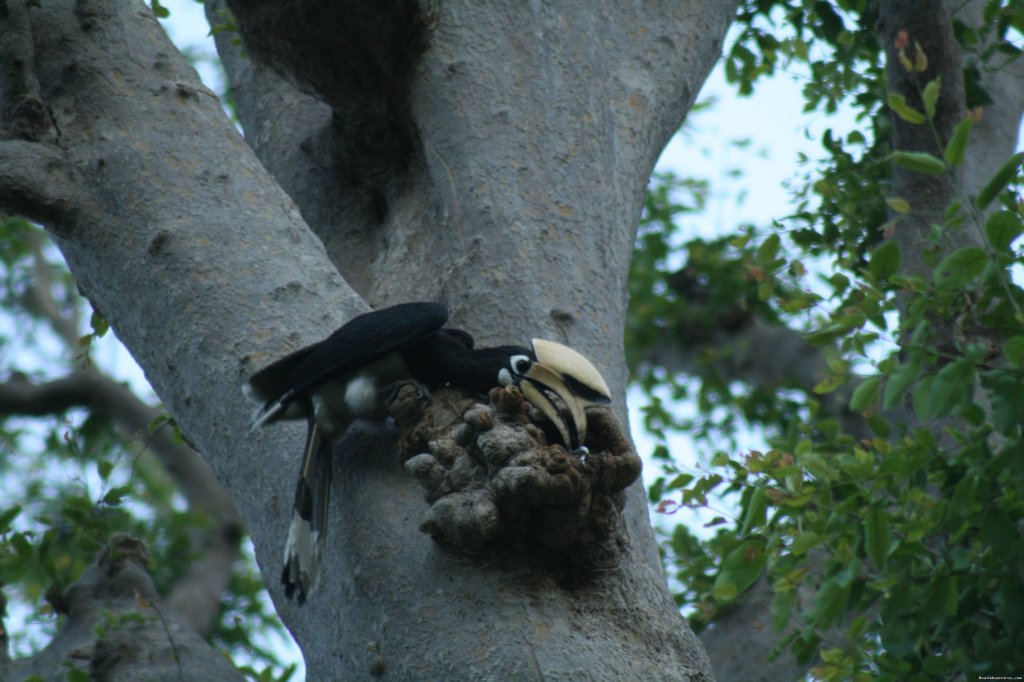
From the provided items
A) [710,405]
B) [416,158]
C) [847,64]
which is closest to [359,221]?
[416,158]

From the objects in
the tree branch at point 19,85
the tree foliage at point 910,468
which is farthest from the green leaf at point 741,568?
the tree branch at point 19,85

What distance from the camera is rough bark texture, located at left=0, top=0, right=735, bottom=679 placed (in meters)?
2.24

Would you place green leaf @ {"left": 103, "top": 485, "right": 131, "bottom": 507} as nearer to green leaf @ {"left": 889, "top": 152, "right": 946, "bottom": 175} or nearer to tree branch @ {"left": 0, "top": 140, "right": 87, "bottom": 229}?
tree branch @ {"left": 0, "top": 140, "right": 87, "bottom": 229}

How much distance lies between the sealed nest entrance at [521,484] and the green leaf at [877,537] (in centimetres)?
47

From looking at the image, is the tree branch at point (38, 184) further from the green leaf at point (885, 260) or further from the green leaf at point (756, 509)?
the green leaf at point (885, 260)

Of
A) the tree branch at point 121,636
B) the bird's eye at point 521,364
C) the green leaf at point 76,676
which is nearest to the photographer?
the bird's eye at point 521,364

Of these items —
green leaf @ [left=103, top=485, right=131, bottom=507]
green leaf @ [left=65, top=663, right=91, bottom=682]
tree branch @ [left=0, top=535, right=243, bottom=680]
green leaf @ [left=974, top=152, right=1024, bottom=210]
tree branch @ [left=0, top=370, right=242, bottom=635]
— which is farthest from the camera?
tree branch @ [left=0, top=370, right=242, bottom=635]

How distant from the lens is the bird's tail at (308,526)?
2363 millimetres

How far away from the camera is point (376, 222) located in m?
3.46

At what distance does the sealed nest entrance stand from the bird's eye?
0.13 m

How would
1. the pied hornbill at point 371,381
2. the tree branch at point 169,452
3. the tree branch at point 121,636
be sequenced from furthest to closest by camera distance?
the tree branch at point 169,452 < the tree branch at point 121,636 < the pied hornbill at point 371,381

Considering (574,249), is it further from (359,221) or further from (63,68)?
(63,68)

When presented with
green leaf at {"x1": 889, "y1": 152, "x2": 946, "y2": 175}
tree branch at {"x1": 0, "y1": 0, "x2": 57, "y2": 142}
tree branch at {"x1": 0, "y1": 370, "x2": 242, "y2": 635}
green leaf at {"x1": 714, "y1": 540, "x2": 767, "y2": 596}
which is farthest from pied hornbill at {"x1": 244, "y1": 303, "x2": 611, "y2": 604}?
tree branch at {"x1": 0, "y1": 370, "x2": 242, "y2": 635}

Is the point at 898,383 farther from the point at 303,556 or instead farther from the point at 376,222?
the point at 376,222
